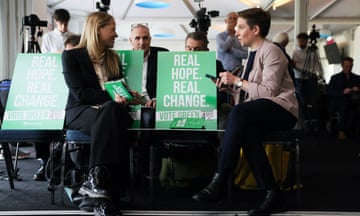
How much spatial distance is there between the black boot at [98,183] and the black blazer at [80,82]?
0.37m

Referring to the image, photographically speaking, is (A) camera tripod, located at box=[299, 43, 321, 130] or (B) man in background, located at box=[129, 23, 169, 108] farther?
(A) camera tripod, located at box=[299, 43, 321, 130]

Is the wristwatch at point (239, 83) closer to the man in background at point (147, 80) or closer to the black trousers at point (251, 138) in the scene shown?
the black trousers at point (251, 138)

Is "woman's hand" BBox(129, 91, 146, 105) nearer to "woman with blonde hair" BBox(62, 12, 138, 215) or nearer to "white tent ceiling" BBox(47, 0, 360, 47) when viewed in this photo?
"woman with blonde hair" BBox(62, 12, 138, 215)

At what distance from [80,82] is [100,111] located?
247 millimetres

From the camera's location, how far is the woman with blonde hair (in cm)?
216

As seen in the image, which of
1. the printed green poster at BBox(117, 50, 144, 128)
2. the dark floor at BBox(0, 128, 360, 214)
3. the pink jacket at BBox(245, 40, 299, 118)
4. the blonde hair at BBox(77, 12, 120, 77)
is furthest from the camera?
the printed green poster at BBox(117, 50, 144, 128)

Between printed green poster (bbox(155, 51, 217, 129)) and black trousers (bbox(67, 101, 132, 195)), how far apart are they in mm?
292

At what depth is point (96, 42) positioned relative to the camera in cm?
246

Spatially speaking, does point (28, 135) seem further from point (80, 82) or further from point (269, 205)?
point (269, 205)

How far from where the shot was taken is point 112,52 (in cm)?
256

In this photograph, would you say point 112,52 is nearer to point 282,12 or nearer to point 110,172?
point 110,172

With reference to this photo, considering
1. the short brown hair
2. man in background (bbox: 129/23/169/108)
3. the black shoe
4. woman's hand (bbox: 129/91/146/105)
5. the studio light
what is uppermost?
the studio light

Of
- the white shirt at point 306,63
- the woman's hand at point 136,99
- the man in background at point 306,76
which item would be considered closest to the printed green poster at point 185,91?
the woman's hand at point 136,99

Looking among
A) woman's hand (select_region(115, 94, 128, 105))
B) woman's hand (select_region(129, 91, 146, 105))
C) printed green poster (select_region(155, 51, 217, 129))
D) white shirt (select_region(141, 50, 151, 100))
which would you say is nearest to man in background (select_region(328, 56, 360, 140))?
white shirt (select_region(141, 50, 151, 100))
